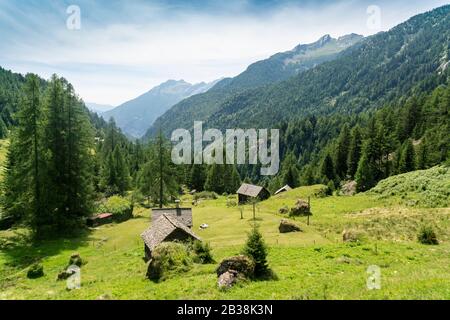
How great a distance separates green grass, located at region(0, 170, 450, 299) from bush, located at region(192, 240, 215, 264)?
1959 millimetres

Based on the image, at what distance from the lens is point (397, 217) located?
42094 mm

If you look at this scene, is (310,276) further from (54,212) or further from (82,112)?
(82,112)

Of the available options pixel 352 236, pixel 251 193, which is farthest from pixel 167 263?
pixel 251 193

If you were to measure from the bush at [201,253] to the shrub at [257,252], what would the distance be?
699cm

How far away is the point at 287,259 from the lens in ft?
92.8

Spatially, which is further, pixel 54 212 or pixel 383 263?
pixel 54 212

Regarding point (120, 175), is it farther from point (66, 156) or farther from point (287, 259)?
point (287, 259)

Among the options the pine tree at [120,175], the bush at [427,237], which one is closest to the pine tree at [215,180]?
the pine tree at [120,175]

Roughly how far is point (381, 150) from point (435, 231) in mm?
54352

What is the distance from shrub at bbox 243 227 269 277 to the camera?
21875mm

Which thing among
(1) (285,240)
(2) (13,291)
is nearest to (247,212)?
(1) (285,240)

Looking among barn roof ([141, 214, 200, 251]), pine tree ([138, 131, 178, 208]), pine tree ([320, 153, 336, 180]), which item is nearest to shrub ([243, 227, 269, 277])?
barn roof ([141, 214, 200, 251])

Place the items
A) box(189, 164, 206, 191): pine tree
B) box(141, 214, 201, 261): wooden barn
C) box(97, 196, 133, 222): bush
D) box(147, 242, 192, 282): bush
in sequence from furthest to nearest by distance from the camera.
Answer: box(189, 164, 206, 191): pine tree < box(97, 196, 133, 222): bush < box(141, 214, 201, 261): wooden barn < box(147, 242, 192, 282): bush

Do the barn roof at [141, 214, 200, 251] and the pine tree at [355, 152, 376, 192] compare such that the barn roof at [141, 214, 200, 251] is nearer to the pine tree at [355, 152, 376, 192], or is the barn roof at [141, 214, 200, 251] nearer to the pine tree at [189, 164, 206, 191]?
the pine tree at [355, 152, 376, 192]
